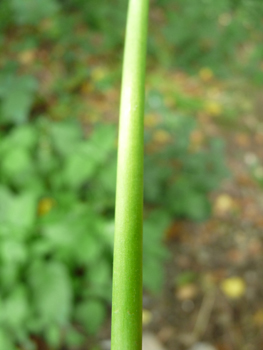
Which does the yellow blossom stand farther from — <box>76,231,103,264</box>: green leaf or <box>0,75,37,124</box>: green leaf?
<box>76,231,103,264</box>: green leaf

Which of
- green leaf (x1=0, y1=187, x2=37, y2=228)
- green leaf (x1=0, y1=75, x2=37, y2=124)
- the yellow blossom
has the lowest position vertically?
green leaf (x1=0, y1=187, x2=37, y2=228)

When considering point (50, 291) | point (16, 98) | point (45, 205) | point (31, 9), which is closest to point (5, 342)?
point (50, 291)

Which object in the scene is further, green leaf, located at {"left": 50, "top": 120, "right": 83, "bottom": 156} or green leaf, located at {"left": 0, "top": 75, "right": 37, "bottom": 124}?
green leaf, located at {"left": 0, "top": 75, "right": 37, "bottom": 124}

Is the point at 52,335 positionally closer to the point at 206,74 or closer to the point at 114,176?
the point at 114,176

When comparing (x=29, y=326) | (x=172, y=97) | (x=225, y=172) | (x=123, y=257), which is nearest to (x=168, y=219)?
(x=225, y=172)

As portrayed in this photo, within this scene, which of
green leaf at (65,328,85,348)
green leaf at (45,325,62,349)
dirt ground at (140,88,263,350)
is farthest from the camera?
dirt ground at (140,88,263,350)

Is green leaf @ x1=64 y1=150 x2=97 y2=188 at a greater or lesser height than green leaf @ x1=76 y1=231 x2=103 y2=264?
greater

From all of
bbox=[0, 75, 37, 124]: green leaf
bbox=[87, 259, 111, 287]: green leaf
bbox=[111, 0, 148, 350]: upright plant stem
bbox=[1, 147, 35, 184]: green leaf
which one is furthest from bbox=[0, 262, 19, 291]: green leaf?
bbox=[111, 0, 148, 350]: upright plant stem
